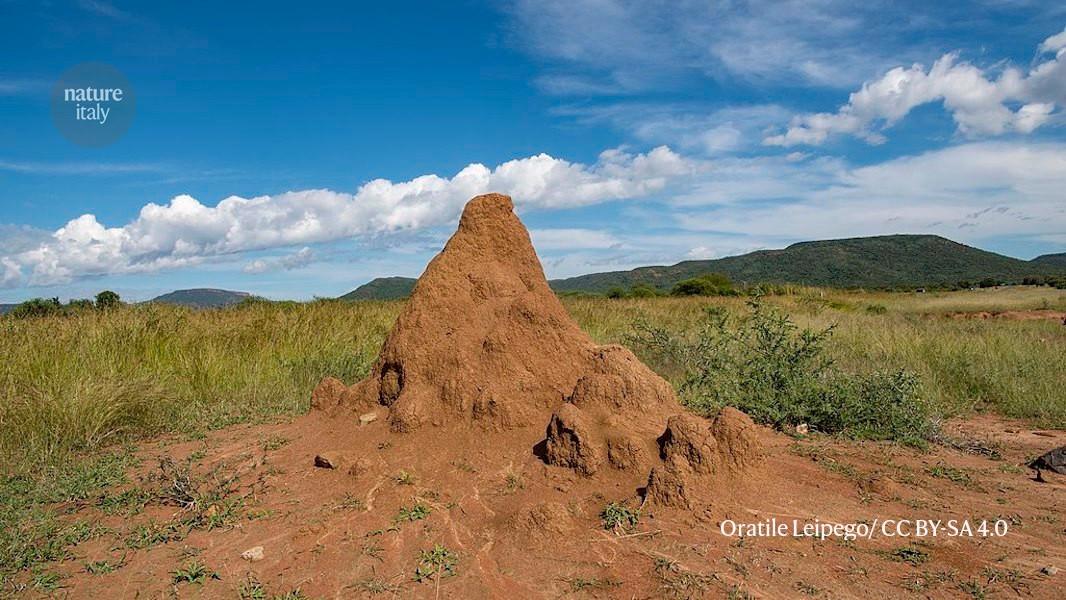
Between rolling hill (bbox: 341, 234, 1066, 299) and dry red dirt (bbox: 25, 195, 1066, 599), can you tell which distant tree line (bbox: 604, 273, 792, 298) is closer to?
dry red dirt (bbox: 25, 195, 1066, 599)

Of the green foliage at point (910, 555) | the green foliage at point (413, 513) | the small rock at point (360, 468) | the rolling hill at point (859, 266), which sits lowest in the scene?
the green foliage at point (910, 555)

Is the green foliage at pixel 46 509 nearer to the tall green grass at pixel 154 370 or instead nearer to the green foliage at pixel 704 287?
the tall green grass at pixel 154 370

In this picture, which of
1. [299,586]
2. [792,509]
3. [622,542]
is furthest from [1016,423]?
[299,586]

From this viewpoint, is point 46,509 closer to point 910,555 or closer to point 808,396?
point 910,555

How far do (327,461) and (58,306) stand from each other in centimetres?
986

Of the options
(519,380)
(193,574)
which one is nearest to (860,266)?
(519,380)

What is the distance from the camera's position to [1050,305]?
21469 mm

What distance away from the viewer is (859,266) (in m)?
73.9

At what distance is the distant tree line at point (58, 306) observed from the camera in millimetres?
9070

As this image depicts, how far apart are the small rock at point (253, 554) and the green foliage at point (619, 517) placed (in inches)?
61.1

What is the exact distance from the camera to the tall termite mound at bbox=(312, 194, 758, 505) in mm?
3328

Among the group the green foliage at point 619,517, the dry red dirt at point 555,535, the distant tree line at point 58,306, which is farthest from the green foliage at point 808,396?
the distant tree line at point 58,306

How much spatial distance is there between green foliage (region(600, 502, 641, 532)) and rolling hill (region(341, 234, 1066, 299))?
189 ft

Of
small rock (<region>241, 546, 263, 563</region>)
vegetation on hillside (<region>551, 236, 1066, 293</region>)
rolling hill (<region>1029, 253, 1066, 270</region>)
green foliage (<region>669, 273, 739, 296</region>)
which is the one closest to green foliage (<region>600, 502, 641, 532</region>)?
small rock (<region>241, 546, 263, 563</region>)
